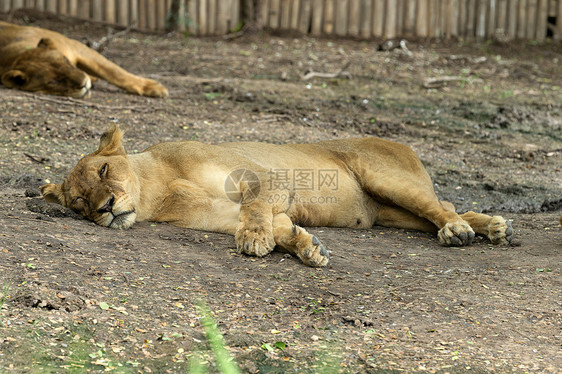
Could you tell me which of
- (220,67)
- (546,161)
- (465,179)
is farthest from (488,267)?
(220,67)

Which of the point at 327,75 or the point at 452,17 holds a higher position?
the point at 452,17

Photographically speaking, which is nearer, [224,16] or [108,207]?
[108,207]

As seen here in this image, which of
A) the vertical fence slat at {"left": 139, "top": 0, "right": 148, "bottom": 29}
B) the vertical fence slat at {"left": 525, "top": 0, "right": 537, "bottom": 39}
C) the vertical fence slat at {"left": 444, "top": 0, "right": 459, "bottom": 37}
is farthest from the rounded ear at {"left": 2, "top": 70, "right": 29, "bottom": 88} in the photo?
the vertical fence slat at {"left": 525, "top": 0, "right": 537, "bottom": 39}

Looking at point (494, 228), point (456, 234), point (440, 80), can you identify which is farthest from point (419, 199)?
point (440, 80)

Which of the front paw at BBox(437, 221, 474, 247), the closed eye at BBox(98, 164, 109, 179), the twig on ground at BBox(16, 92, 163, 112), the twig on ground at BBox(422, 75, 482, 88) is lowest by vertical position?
the front paw at BBox(437, 221, 474, 247)

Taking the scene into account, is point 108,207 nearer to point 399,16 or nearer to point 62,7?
point 62,7

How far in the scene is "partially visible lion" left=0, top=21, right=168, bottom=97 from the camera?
897cm

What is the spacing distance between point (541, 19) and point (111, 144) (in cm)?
1252

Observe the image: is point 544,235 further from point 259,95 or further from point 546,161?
point 259,95

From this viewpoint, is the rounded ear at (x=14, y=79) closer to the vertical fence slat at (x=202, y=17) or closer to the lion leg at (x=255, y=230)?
the lion leg at (x=255, y=230)

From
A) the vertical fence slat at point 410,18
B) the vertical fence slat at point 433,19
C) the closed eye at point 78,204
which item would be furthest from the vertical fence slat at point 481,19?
the closed eye at point 78,204

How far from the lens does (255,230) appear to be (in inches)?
194

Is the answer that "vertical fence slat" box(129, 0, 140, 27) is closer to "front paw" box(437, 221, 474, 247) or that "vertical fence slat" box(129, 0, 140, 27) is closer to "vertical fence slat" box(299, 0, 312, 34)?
"vertical fence slat" box(299, 0, 312, 34)

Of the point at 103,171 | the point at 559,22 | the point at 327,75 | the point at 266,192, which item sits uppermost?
the point at 559,22
